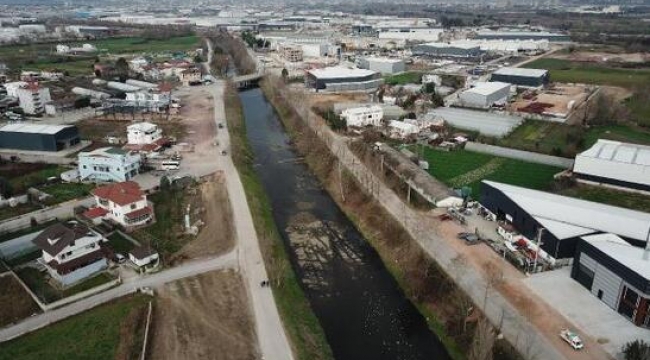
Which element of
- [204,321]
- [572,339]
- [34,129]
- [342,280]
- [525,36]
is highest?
[525,36]

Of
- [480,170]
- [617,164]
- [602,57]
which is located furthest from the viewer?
[602,57]

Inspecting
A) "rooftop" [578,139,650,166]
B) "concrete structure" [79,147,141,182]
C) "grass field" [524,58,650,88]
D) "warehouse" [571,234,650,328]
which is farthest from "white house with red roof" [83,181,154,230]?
"grass field" [524,58,650,88]

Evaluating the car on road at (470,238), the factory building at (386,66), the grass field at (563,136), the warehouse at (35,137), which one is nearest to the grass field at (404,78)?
the factory building at (386,66)

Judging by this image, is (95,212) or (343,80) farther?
(343,80)

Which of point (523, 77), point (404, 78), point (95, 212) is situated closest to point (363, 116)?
point (404, 78)

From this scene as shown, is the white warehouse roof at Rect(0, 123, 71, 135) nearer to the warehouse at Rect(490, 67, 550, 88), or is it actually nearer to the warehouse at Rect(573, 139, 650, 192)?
the warehouse at Rect(573, 139, 650, 192)

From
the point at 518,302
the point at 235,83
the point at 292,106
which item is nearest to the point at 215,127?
the point at 292,106

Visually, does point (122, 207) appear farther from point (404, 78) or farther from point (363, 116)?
point (404, 78)

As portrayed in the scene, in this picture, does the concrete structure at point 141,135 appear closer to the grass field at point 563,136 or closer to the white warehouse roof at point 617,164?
the grass field at point 563,136
